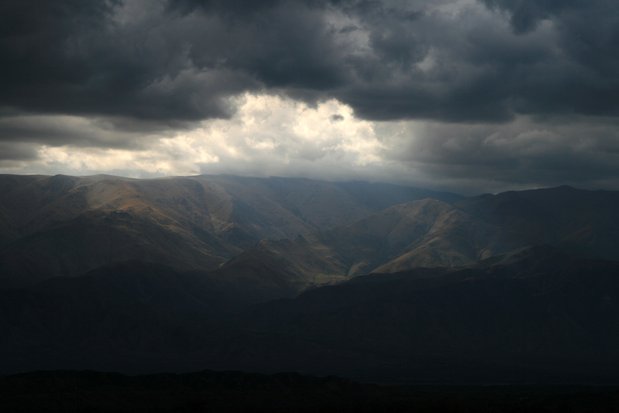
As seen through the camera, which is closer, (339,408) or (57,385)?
(339,408)

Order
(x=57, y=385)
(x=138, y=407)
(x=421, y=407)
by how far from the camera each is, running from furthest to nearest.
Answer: (x=57, y=385) → (x=138, y=407) → (x=421, y=407)

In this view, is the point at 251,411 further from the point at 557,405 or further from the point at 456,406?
the point at 557,405

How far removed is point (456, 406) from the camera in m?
169

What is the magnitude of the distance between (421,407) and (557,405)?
3007cm

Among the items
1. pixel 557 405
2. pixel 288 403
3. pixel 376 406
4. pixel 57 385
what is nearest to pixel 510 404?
pixel 557 405

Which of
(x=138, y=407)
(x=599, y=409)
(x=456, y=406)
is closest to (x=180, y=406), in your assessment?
(x=138, y=407)

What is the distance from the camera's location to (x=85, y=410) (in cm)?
17325

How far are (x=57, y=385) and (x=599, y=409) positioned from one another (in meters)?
115

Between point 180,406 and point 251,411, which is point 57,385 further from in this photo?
point 251,411

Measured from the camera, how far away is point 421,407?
16812cm

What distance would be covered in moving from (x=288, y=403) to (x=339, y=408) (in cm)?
1729

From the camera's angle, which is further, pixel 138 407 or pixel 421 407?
pixel 138 407

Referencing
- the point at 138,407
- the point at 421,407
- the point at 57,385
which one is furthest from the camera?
the point at 57,385

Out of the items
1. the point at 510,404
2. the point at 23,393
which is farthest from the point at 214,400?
the point at 510,404
